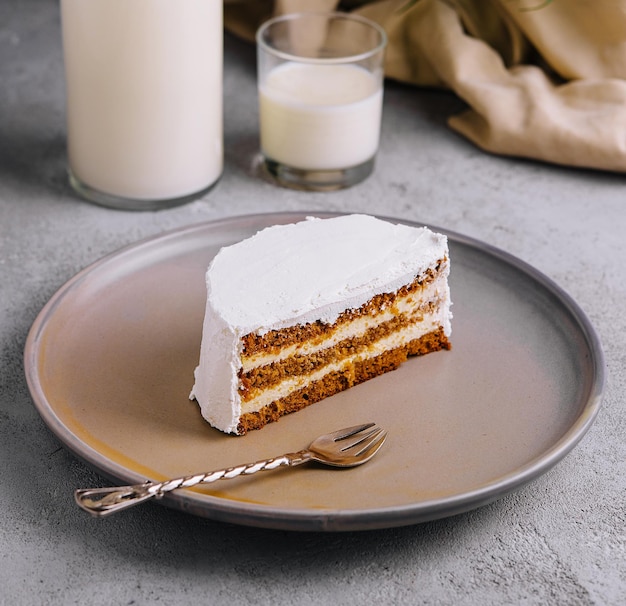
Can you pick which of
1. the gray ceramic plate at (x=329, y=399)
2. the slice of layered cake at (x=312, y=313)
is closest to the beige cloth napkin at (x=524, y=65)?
the gray ceramic plate at (x=329, y=399)

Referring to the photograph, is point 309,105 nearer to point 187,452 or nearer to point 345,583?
point 187,452

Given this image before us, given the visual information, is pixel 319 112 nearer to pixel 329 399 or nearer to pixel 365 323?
pixel 365 323

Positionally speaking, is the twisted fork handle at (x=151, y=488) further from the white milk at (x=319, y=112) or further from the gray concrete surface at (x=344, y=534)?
the white milk at (x=319, y=112)

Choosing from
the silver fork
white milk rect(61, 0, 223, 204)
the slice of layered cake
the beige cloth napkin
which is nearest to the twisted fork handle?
the silver fork

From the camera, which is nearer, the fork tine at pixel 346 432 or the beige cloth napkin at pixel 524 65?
the fork tine at pixel 346 432

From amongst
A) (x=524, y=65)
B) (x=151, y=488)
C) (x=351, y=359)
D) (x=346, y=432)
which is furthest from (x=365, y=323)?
(x=524, y=65)

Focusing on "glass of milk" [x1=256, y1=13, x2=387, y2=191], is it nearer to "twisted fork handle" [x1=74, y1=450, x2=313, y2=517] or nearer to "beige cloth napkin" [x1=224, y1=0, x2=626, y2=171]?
"beige cloth napkin" [x1=224, y1=0, x2=626, y2=171]
